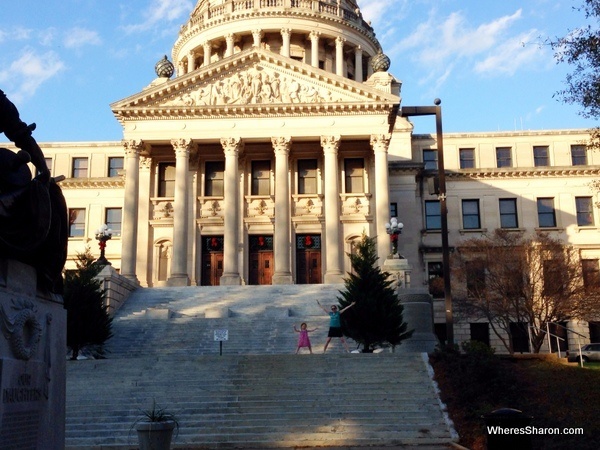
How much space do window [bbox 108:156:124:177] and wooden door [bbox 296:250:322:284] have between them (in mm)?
19361

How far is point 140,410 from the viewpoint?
1609 centimetres

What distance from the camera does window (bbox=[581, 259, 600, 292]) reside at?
39.9 metres

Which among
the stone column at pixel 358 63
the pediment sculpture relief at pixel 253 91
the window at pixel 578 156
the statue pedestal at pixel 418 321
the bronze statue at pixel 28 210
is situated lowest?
the statue pedestal at pixel 418 321

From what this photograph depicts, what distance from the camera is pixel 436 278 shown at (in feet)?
154

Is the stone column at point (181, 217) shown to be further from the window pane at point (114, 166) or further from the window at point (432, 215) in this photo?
the window at point (432, 215)

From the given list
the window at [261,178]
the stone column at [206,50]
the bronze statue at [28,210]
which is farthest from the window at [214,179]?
the bronze statue at [28,210]

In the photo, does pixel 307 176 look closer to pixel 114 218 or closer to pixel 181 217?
pixel 181 217

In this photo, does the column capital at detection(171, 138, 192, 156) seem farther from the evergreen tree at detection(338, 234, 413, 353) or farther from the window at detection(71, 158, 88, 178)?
the evergreen tree at detection(338, 234, 413, 353)

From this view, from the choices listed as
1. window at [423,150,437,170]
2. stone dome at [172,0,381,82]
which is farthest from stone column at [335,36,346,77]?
window at [423,150,437,170]

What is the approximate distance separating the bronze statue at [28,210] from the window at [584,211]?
48.9m

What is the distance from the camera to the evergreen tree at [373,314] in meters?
22.3

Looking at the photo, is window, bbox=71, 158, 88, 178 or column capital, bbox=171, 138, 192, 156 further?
window, bbox=71, 158, 88, 178

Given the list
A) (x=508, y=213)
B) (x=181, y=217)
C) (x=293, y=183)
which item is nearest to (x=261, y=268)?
(x=293, y=183)

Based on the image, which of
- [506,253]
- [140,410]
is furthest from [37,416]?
[506,253]
